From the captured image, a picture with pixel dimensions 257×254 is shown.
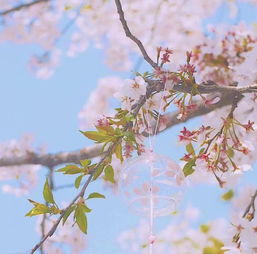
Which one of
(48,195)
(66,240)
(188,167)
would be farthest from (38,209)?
(66,240)

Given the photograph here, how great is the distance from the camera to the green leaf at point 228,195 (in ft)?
9.29

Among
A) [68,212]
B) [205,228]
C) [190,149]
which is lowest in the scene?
[68,212]

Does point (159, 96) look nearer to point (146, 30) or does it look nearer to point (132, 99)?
point (132, 99)

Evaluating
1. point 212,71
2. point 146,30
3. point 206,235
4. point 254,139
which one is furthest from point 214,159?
point 146,30

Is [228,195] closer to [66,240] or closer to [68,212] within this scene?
[66,240]

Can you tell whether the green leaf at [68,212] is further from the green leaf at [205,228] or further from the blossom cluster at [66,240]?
the green leaf at [205,228]

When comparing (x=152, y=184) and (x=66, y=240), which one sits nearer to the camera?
(x=152, y=184)

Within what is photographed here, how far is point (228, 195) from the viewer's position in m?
2.84

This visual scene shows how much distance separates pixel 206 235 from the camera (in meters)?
3.36

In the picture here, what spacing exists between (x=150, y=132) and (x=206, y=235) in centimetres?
252

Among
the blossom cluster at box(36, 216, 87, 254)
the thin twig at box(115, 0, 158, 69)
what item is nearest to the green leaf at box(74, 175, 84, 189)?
the thin twig at box(115, 0, 158, 69)

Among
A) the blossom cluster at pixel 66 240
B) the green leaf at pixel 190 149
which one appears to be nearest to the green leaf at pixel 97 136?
the green leaf at pixel 190 149

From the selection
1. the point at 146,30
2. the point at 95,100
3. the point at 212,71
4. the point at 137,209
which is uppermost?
the point at 146,30

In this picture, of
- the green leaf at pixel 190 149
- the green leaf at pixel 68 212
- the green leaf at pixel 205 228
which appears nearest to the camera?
the green leaf at pixel 68 212
